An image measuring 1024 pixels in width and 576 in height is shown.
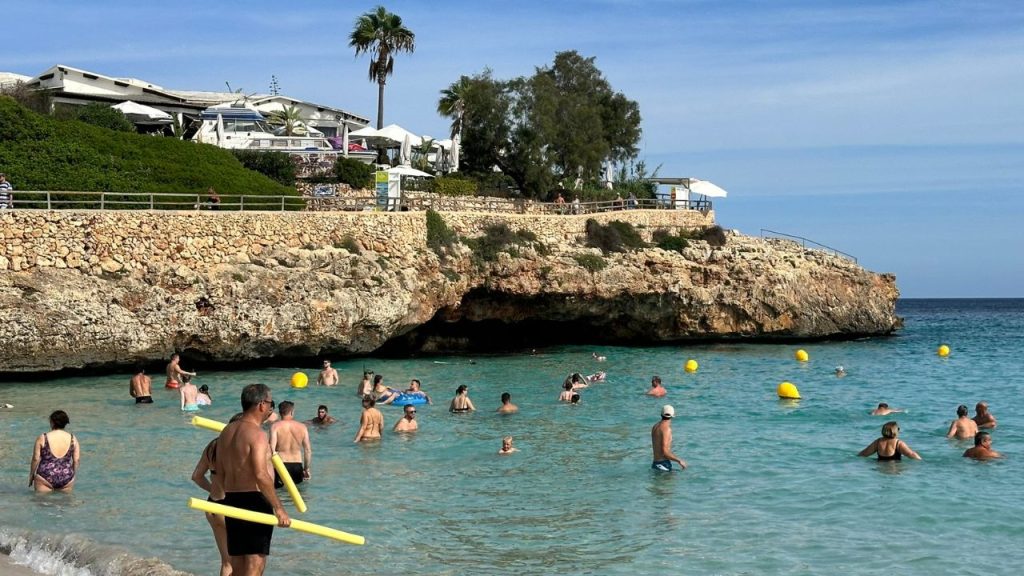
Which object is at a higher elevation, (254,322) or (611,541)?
(254,322)

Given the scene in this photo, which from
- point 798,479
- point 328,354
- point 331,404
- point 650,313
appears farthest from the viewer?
point 650,313

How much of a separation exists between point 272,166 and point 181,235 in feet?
59.0

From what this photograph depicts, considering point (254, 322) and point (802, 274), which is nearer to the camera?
point (254, 322)

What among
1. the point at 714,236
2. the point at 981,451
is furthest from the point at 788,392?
the point at 714,236

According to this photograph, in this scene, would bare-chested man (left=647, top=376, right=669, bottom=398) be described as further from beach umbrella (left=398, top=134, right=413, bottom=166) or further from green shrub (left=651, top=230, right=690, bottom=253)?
beach umbrella (left=398, top=134, right=413, bottom=166)

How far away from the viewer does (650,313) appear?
141 feet

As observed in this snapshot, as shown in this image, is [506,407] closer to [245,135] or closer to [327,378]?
[327,378]

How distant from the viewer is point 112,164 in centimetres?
4150

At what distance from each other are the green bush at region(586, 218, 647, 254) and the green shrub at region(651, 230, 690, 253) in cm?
90

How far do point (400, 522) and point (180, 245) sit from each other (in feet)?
64.3

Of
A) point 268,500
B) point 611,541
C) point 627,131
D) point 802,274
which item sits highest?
point 627,131

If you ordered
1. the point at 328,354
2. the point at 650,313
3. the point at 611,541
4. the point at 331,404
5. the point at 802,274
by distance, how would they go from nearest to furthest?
the point at 611,541
the point at 331,404
the point at 328,354
the point at 650,313
the point at 802,274

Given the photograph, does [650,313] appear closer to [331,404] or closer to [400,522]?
[331,404]

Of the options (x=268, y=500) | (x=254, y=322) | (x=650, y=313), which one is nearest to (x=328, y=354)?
(x=254, y=322)
